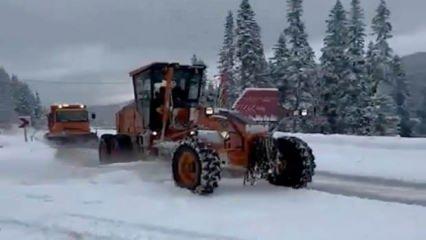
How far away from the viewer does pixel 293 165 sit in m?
11.4

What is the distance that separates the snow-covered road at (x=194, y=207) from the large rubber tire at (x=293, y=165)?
0.38 metres

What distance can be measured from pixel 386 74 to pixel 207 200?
4366 centimetres

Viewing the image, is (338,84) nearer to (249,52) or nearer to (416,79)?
(249,52)

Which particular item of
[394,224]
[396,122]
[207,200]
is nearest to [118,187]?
[207,200]

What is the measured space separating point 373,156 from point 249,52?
1324 inches

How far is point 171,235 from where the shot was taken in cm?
752

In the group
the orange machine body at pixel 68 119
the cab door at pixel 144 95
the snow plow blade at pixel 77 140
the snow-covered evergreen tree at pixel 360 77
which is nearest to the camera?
the cab door at pixel 144 95

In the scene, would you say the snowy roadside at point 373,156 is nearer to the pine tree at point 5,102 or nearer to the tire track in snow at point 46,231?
the tire track in snow at point 46,231

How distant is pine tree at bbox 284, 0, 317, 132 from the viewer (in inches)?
1820

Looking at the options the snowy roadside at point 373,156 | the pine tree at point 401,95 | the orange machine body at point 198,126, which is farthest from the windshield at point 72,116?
the pine tree at point 401,95

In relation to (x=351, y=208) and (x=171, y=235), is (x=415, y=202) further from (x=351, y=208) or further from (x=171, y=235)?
(x=171, y=235)

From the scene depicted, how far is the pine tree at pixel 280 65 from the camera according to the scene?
48844 mm

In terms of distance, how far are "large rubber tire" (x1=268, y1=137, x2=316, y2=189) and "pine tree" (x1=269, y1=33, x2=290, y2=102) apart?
36.7m

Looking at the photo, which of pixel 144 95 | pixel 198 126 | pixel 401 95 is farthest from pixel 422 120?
pixel 198 126
